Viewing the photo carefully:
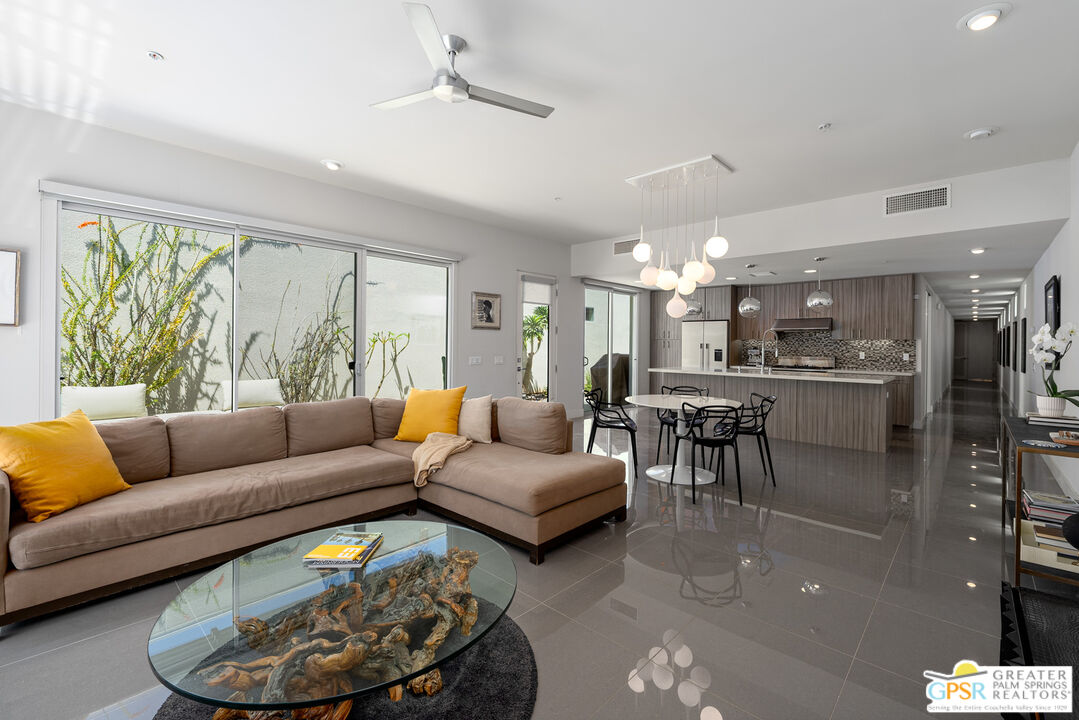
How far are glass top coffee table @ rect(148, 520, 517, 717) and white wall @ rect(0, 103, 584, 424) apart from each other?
2938 millimetres

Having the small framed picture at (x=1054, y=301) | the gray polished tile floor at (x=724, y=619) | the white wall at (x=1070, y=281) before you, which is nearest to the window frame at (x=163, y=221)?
the gray polished tile floor at (x=724, y=619)

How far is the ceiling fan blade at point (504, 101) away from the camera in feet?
8.38

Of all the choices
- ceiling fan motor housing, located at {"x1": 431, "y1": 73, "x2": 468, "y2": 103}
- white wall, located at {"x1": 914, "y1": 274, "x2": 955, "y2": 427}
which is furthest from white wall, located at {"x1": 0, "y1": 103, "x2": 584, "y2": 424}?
white wall, located at {"x1": 914, "y1": 274, "x2": 955, "y2": 427}

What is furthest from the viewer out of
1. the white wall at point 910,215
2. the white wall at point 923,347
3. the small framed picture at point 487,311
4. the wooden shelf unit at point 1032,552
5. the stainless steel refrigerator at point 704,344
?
the stainless steel refrigerator at point 704,344

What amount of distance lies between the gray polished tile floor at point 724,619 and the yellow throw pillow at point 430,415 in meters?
1.46

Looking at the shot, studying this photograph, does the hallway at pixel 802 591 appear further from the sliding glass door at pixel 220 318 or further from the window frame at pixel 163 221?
the window frame at pixel 163 221

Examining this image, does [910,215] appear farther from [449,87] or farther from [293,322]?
[293,322]

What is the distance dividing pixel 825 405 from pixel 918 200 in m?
2.74

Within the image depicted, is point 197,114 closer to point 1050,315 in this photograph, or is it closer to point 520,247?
point 520,247

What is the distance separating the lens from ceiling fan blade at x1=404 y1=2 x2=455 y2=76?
6.58 feet

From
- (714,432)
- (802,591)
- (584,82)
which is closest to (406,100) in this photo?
(584,82)

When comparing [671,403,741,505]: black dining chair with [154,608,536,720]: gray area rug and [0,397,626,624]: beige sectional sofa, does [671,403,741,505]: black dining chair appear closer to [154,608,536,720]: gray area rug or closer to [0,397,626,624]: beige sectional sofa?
[0,397,626,624]: beige sectional sofa

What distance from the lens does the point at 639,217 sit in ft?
20.1

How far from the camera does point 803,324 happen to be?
28.2 feet
